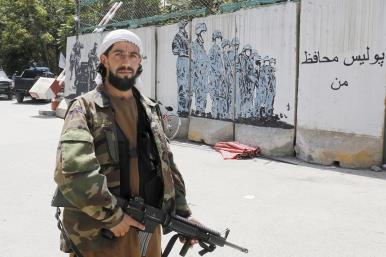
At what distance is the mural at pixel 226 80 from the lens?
893 cm

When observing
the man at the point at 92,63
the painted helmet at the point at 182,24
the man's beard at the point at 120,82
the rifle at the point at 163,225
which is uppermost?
the painted helmet at the point at 182,24

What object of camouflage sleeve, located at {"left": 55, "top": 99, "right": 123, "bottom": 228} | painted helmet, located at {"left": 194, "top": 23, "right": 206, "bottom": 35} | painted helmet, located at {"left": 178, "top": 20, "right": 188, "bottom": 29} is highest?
painted helmet, located at {"left": 178, "top": 20, "right": 188, "bottom": 29}

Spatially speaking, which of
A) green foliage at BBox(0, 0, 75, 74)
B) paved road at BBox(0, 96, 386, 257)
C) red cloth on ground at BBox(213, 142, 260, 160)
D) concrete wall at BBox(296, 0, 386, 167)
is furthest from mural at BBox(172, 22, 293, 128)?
green foliage at BBox(0, 0, 75, 74)

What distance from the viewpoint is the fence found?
410 inches

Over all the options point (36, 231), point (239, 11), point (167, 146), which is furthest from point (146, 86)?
point (167, 146)

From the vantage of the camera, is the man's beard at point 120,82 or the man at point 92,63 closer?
the man's beard at point 120,82

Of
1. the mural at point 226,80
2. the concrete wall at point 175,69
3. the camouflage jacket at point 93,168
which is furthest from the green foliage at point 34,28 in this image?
the camouflage jacket at point 93,168

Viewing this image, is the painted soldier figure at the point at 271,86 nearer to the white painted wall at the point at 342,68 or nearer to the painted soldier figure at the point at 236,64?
the white painted wall at the point at 342,68

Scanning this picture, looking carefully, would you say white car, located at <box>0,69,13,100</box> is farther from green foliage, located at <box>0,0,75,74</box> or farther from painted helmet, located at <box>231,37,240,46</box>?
painted helmet, located at <box>231,37,240,46</box>

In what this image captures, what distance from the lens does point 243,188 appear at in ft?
21.2

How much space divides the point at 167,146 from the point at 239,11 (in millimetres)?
7400

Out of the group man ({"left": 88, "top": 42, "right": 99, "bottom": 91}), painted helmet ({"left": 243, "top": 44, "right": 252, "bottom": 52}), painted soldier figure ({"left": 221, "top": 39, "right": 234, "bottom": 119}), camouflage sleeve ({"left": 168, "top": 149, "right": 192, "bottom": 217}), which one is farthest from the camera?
man ({"left": 88, "top": 42, "right": 99, "bottom": 91})

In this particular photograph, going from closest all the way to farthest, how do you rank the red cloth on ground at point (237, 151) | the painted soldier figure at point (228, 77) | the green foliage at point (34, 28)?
1. the red cloth on ground at point (237, 151)
2. the painted soldier figure at point (228, 77)
3. the green foliage at point (34, 28)

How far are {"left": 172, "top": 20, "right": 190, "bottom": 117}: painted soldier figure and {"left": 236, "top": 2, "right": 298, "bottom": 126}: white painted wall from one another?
2.09m
